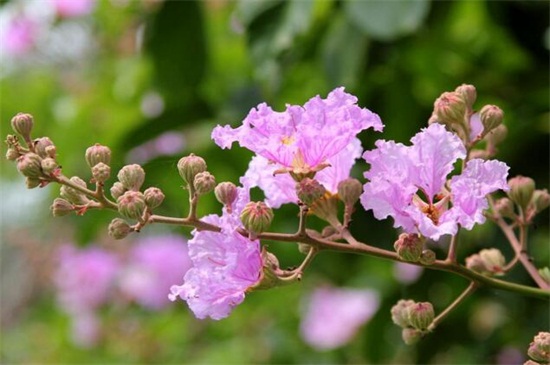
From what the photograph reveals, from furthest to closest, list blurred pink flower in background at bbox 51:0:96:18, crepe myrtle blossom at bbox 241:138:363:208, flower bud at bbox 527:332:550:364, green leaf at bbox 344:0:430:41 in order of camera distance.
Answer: blurred pink flower in background at bbox 51:0:96:18
green leaf at bbox 344:0:430:41
crepe myrtle blossom at bbox 241:138:363:208
flower bud at bbox 527:332:550:364

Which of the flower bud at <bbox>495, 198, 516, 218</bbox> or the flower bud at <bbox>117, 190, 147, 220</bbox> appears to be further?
the flower bud at <bbox>495, 198, 516, 218</bbox>

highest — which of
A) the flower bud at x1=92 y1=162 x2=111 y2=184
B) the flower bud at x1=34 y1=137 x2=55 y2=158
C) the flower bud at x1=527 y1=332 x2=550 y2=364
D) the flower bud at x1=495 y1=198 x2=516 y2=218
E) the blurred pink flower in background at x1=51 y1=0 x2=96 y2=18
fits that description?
the flower bud at x1=34 y1=137 x2=55 y2=158

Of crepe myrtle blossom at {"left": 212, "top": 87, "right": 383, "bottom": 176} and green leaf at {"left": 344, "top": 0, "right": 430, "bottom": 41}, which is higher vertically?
crepe myrtle blossom at {"left": 212, "top": 87, "right": 383, "bottom": 176}

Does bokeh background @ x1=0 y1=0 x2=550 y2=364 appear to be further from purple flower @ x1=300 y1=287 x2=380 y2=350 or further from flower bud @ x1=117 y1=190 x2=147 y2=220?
flower bud @ x1=117 y1=190 x2=147 y2=220

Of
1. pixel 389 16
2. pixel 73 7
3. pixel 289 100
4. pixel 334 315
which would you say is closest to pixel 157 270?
pixel 334 315

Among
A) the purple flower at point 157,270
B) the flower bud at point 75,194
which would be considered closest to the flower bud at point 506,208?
the flower bud at point 75,194

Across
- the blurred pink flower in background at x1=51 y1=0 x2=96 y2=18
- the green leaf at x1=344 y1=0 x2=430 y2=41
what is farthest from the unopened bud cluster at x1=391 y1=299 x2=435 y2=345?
the blurred pink flower in background at x1=51 y1=0 x2=96 y2=18

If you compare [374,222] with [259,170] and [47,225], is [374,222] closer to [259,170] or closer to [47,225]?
[259,170]
